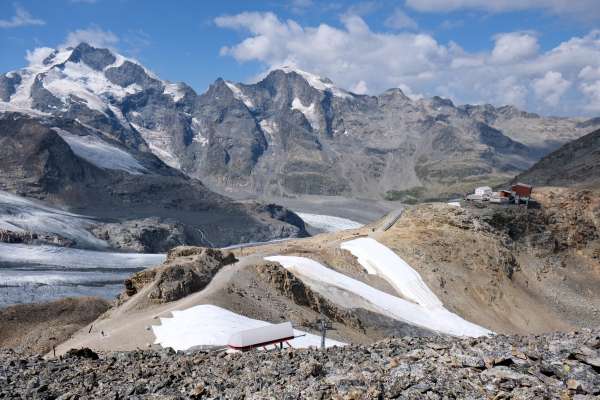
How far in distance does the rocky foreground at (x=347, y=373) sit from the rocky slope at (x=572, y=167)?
78699mm

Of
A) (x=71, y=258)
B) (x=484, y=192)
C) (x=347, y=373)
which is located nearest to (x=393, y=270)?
(x=484, y=192)

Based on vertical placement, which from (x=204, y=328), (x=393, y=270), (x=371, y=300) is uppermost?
(x=393, y=270)

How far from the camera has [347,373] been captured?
1556 cm

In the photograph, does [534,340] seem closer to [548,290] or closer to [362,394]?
[362,394]

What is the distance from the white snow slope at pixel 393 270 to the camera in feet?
193

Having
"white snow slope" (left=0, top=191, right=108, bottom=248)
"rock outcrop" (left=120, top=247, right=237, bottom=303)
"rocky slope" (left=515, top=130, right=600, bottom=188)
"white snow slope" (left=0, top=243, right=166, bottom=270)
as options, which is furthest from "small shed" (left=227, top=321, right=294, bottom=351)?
"white snow slope" (left=0, top=191, right=108, bottom=248)

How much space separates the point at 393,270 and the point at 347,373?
47323mm

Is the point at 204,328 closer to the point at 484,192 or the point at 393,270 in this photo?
the point at 393,270

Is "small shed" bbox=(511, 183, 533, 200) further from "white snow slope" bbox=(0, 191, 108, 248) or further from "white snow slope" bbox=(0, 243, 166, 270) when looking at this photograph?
"white snow slope" bbox=(0, 191, 108, 248)

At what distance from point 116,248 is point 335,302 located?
157 m

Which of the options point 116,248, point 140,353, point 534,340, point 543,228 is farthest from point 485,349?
point 116,248

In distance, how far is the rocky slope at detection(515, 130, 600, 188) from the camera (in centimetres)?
9464

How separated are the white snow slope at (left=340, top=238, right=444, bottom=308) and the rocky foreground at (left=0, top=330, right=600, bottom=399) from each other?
130 ft

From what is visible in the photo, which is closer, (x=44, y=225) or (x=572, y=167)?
(x=572, y=167)
